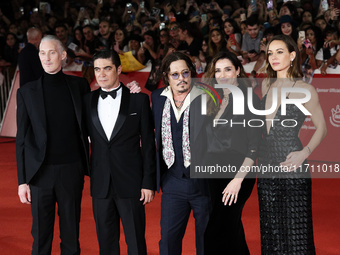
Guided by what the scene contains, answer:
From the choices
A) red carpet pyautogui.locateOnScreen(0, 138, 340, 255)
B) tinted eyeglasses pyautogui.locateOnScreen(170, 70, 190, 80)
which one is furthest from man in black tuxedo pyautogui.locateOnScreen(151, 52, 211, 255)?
red carpet pyautogui.locateOnScreen(0, 138, 340, 255)

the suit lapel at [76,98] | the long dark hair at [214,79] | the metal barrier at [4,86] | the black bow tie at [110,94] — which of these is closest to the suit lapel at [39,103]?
the suit lapel at [76,98]

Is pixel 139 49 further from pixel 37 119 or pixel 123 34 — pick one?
pixel 37 119

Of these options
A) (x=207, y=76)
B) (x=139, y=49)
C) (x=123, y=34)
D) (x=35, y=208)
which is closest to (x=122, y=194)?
(x=35, y=208)

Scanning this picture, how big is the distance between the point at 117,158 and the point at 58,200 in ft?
1.71

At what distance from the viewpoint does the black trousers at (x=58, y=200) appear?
3.38m

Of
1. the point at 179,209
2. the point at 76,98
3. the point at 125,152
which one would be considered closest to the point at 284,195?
the point at 179,209

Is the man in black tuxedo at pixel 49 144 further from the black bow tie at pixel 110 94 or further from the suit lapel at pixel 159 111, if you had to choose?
the suit lapel at pixel 159 111

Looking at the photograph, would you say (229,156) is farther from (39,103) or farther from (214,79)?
(39,103)

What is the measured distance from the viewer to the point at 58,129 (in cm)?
339

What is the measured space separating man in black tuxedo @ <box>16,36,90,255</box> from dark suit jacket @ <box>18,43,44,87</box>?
2718 mm

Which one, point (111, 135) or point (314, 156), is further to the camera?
point (314, 156)

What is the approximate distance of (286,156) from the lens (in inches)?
120

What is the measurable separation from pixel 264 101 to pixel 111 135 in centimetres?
98

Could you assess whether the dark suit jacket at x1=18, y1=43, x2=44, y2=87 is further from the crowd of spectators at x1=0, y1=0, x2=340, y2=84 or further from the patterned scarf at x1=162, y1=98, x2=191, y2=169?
the patterned scarf at x1=162, y1=98, x2=191, y2=169
